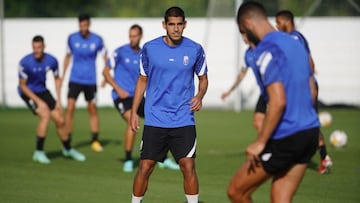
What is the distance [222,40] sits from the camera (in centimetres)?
2597

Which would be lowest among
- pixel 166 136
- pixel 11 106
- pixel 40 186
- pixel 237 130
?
pixel 11 106

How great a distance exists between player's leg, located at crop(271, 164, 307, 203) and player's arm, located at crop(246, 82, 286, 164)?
1.74ft

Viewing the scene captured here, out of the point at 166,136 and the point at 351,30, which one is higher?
the point at 166,136

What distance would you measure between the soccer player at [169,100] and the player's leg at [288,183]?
7.06ft

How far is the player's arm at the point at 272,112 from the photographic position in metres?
6.49

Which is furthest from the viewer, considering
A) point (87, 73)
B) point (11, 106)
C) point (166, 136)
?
point (11, 106)

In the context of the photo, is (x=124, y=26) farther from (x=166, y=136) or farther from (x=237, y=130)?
(x=166, y=136)

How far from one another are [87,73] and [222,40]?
9.63m

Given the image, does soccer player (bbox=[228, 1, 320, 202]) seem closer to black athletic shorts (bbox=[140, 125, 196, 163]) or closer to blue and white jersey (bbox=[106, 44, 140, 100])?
black athletic shorts (bbox=[140, 125, 196, 163])

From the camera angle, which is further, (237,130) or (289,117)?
(237,130)

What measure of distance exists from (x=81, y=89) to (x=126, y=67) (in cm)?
319

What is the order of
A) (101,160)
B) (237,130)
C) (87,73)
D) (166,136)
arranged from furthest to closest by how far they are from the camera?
(237,130) < (87,73) < (101,160) < (166,136)

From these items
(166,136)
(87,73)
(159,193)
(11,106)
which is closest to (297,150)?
(166,136)

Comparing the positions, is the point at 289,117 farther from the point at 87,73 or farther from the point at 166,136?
the point at 87,73
